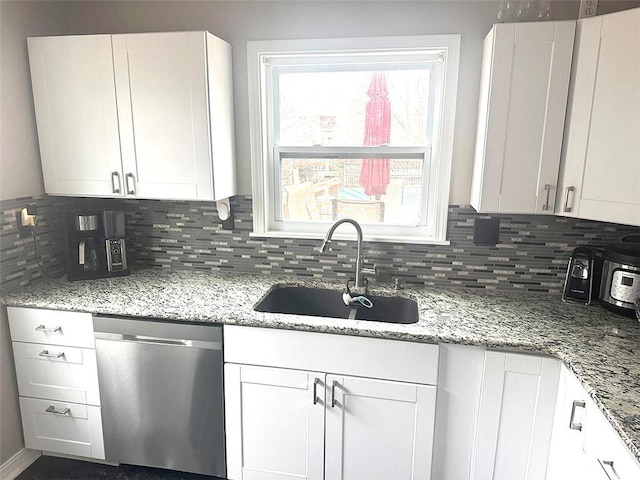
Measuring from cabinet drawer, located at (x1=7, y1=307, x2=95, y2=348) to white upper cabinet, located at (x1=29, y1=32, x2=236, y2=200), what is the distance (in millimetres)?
598

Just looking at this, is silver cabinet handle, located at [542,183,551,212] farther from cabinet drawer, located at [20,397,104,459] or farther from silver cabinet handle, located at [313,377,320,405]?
cabinet drawer, located at [20,397,104,459]

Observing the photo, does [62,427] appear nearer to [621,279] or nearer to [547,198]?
[547,198]

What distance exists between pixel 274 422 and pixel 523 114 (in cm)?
165

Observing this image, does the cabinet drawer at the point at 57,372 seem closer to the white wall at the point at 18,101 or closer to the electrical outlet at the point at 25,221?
the electrical outlet at the point at 25,221

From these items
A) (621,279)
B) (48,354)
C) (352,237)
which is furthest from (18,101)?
(621,279)

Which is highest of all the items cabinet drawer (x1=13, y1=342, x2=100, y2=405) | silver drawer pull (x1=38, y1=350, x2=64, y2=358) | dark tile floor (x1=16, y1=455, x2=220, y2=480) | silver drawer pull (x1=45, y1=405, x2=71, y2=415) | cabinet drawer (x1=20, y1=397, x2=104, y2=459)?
silver drawer pull (x1=38, y1=350, x2=64, y2=358)

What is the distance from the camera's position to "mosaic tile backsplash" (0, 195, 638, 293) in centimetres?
201

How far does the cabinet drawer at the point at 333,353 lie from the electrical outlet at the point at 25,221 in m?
1.14

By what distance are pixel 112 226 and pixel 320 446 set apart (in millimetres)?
1479

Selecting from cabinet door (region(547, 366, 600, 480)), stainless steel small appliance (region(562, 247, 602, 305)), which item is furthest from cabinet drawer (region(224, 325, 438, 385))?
stainless steel small appliance (region(562, 247, 602, 305))

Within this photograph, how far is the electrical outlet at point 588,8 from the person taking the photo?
5.65 ft

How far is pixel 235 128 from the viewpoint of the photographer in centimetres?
221

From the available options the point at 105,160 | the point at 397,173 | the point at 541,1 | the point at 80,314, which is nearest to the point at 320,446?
the point at 80,314

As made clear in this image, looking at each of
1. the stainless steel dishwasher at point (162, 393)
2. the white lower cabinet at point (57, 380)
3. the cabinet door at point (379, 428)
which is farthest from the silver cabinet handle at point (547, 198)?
the white lower cabinet at point (57, 380)
